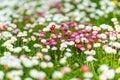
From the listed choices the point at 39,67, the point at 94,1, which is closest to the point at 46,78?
the point at 39,67

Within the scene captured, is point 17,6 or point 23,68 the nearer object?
point 23,68

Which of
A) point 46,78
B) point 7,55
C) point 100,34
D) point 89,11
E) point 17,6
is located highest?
point 17,6

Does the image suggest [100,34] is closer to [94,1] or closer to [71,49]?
[71,49]

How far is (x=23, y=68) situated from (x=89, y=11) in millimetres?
4367

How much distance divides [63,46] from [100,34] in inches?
28.6

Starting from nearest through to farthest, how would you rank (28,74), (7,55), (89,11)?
(28,74), (7,55), (89,11)

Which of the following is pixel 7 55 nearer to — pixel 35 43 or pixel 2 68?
pixel 2 68

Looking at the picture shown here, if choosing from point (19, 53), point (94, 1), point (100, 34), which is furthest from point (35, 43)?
point (94, 1)

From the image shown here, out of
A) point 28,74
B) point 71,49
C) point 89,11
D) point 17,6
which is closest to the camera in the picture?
point 28,74

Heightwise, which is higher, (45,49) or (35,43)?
(35,43)

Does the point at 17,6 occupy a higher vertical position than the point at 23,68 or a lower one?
higher

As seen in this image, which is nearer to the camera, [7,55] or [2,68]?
[2,68]

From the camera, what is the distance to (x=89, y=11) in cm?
923

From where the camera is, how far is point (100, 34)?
6324mm
